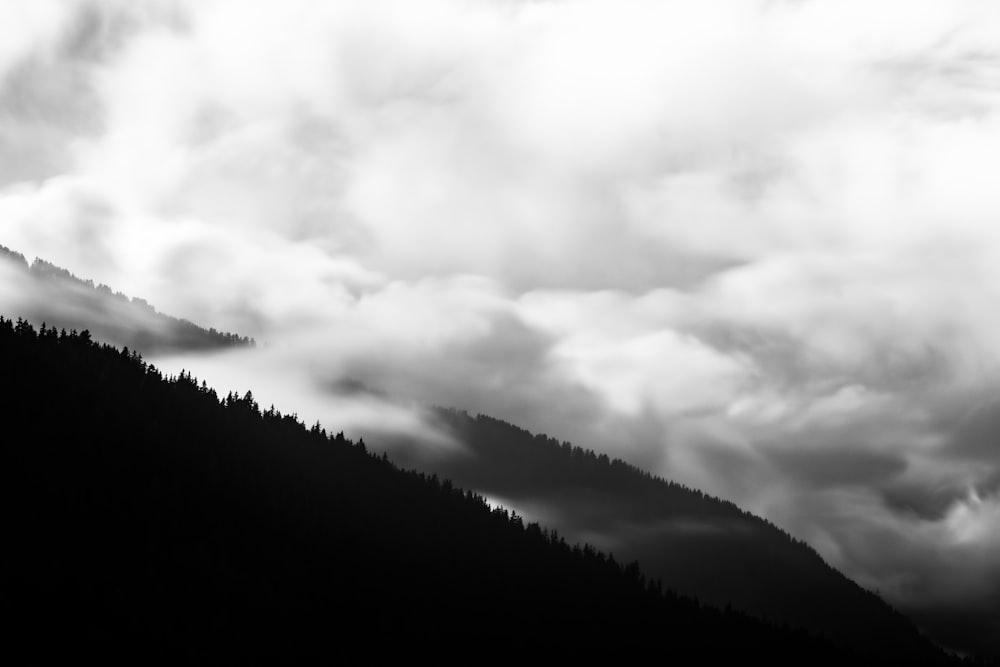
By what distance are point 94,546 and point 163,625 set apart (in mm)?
28557

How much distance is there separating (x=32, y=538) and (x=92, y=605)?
926 inches

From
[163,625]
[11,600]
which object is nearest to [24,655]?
[11,600]

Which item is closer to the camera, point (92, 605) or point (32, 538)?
point (92, 605)

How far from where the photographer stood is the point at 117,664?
16550cm

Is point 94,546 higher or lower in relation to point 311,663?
higher

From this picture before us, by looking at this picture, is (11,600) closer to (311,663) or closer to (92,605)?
(92,605)

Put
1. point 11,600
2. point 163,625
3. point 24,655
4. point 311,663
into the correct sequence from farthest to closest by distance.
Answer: point 311,663, point 163,625, point 11,600, point 24,655

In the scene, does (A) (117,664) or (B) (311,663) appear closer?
(A) (117,664)

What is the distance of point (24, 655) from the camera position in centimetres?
15812

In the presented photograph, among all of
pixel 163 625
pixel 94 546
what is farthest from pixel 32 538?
pixel 163 625

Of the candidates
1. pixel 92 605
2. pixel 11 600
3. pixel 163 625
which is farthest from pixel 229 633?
pixel 11 600

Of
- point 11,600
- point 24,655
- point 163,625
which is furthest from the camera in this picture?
point 163,625

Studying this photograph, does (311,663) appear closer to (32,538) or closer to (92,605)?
(92,605)

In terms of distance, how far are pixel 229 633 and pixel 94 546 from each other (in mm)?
35113
